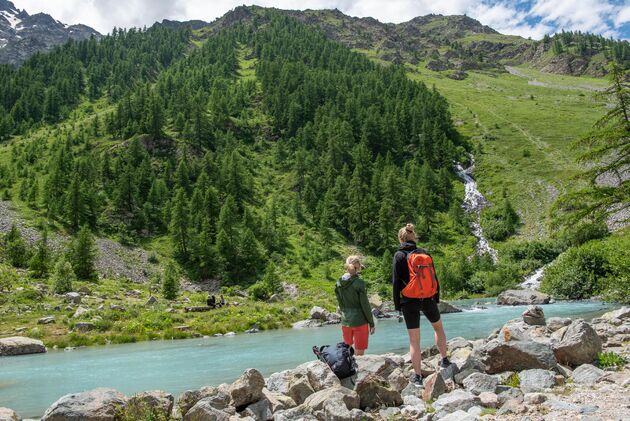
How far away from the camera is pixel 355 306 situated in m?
11.9

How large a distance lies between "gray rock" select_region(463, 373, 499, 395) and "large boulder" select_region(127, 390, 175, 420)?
257 inches

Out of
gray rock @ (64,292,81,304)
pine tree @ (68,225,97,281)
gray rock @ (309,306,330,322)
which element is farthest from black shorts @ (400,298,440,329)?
pine tree @ (68,225,97,281)

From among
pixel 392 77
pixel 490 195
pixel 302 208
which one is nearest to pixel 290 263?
pixel 302 208

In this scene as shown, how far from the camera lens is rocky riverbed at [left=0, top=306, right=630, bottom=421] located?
26.5 ft

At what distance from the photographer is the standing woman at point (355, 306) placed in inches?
461

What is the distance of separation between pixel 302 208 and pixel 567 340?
8866 centimetres

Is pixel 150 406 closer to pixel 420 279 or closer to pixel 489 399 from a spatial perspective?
pixel 420 279

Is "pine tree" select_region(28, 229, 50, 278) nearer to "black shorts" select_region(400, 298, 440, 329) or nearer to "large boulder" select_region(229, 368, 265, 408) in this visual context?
"large boulder" select_region(229, 368, 265, 408)

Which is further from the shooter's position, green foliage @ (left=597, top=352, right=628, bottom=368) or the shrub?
the shrub

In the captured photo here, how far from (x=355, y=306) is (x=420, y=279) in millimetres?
2215

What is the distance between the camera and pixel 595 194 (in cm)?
2072

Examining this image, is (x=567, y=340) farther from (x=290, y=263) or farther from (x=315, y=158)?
(x=315, y=158)

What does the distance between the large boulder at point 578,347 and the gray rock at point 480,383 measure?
9.75ft

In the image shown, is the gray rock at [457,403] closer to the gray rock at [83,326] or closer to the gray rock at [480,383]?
the gray rock at [480,383]
